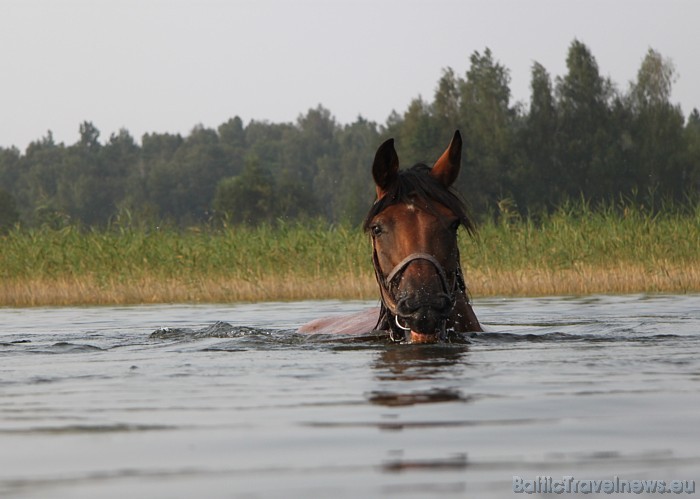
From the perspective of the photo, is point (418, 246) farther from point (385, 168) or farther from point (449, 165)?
point (449, 165)

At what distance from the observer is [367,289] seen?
1781 centimetres

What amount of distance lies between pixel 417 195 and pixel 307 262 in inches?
489

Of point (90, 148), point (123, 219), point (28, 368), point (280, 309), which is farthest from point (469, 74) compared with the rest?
point (90, 148)

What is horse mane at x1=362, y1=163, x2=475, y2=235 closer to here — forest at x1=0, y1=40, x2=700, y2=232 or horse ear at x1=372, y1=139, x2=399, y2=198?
horse ear at x1=372, y1=139, x2=399, y2=198

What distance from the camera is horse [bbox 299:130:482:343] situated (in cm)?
605

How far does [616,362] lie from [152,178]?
11024 centimetres

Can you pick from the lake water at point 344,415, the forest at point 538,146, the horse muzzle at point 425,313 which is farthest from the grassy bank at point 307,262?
the forest at point 538,146

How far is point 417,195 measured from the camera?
21.3ft

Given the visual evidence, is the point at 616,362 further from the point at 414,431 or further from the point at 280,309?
the point at 280,309

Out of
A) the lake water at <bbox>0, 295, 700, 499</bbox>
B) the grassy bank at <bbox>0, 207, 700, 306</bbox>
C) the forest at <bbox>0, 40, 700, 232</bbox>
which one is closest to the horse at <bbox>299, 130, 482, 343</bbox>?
the lake water at <bbox>0, 295, 700, 499</bbox>

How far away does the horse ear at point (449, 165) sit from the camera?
6832 mm

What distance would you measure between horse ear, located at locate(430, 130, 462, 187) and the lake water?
968 mm

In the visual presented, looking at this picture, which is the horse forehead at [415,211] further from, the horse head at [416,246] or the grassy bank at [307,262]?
the grassy bank at [307,262]

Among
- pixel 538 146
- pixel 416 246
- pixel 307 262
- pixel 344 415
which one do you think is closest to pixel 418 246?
pixel 416 246
